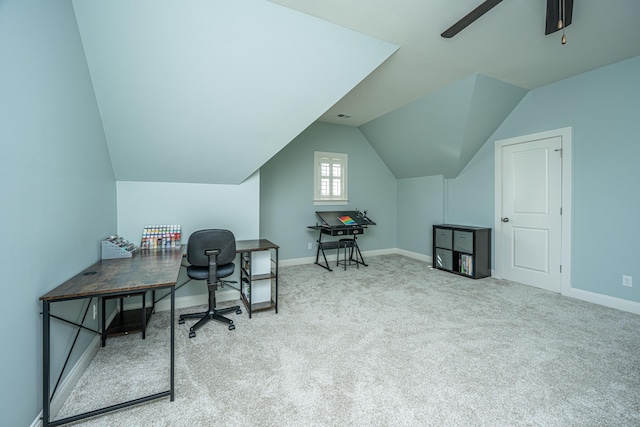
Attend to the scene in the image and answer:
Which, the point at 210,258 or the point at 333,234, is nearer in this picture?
the point at 210,258

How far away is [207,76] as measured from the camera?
2252 millimetres

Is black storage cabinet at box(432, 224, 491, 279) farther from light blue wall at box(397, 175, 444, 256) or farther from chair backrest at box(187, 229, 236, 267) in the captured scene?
chair backrest at box(187, 229, 236, 267)

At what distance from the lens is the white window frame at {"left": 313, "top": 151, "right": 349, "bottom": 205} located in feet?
17.8

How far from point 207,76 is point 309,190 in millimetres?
3306

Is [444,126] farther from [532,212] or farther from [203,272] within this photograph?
[203,272]

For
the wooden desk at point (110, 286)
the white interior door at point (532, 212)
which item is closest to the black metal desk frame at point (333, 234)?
the white interior door at point (532, 212)

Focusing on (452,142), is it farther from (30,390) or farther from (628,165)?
(30,390)

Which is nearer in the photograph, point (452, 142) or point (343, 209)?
point (452, 142)

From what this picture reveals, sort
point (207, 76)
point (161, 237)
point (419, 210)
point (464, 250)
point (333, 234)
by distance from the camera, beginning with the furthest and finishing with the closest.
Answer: point (419, 210) < point (333, 234) < point (464, 250) < point (161, 237) < point (207, 76)

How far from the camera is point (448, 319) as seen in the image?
288 cm

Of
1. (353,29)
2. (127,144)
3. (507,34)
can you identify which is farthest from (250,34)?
(507,34)

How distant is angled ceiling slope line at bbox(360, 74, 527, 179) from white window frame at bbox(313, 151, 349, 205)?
88 cm

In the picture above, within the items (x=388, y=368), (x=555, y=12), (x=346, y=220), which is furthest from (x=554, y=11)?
(x=346, y=220)

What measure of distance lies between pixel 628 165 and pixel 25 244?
5.37m
